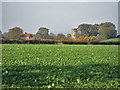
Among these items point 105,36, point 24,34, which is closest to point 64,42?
point 24,34

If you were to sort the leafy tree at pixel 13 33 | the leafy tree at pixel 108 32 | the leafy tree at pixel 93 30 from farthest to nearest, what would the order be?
the leafy tree at pixel 93 30 < the leafy tree at pixel 108 32 < the leafy tree at pixel 13 33

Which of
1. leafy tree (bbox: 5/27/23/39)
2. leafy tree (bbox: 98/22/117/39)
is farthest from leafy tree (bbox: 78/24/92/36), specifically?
leafy tree (bbox: 5/27/23/39)

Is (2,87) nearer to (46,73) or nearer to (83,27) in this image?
(46,73)

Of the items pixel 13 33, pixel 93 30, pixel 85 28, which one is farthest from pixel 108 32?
pixel 13 33

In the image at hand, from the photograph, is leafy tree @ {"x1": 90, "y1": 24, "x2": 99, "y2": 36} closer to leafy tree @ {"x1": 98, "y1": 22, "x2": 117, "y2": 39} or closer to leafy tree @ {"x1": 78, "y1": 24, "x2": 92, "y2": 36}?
leafy tree @ {"x1": 78, "y1": 24, "x2": 92, "y2": 36}

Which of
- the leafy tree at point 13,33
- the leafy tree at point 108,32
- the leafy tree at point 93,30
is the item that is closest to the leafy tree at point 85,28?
the leafy tree at point 93,30

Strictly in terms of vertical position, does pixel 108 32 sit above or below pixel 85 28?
below

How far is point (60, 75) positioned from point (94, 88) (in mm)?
1222

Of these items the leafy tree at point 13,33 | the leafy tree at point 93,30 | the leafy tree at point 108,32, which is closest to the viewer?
the leafy tree at point 13,33

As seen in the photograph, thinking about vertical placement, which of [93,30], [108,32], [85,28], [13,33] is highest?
[85,28]

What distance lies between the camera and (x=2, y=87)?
3.80m

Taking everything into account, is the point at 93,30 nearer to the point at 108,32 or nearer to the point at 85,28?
the point at 85,28

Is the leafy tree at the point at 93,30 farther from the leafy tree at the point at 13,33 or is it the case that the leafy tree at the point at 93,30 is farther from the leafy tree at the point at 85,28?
the leafy tree at the point at 13,33

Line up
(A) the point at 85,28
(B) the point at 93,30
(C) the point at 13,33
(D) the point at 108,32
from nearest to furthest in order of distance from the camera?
(C) the point at 13,33 < (D) the point at 108,32 < (B) the point at 93,30 < (A) the point at 85,28
